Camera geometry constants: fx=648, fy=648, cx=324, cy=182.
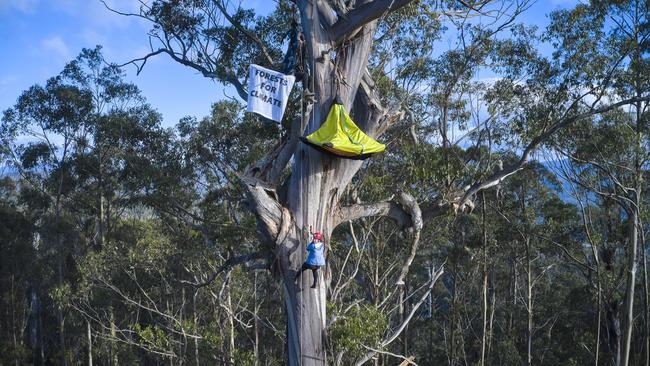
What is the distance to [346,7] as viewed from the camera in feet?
19.4

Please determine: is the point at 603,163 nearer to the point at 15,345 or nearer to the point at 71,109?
the point at 71,109

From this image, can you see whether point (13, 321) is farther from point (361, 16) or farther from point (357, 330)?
point (361, 16)

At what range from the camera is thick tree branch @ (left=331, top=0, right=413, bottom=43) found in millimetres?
5377

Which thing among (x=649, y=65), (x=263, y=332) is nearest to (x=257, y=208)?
(x=649, y=65)

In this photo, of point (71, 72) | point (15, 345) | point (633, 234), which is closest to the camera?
point (633, 234)

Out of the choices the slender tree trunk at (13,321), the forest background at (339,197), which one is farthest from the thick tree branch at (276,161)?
the slender tree trunk at (13,321)

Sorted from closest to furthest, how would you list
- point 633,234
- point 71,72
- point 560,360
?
1. point 633,234
2. point 71,72
3. point 560,360

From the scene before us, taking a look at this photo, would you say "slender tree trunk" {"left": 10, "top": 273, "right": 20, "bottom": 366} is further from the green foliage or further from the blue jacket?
the blue jacket

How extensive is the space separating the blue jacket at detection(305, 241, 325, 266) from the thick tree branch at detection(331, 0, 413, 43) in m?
1.86

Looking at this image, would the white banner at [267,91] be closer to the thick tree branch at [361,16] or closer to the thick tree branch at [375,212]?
the thick tree branch at [361,16]

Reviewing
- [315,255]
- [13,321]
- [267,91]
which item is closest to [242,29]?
[267,91]

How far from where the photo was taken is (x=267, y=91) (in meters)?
5.58

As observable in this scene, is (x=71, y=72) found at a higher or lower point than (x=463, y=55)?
higher

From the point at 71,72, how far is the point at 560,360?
17959mm
